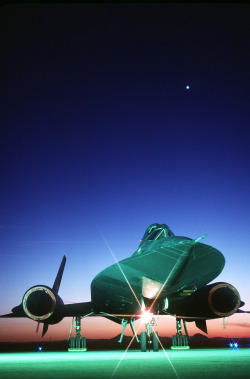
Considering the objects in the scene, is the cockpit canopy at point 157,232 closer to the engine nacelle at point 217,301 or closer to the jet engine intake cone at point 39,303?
the engine nacelle at point 217,301

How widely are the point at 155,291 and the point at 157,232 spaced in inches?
58.3

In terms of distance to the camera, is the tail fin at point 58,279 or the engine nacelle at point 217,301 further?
the tail fin at point 58,279

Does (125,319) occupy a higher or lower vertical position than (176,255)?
lower

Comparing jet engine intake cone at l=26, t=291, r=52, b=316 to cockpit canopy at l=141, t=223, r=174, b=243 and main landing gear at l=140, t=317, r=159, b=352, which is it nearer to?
main landing gear at l=140, t=317, r=159, b=352

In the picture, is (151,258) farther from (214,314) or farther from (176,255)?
(214,314)

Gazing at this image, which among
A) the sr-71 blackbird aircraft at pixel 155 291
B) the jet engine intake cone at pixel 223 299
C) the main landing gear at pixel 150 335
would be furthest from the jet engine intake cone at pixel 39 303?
the jet engine intake cone at pixel 223 299

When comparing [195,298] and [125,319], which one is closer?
[195,298]

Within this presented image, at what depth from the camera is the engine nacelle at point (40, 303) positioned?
10805 millimetres

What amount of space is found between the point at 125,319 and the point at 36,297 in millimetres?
3298

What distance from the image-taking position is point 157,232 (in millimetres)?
8797

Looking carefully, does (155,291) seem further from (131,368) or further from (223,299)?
(131,368)

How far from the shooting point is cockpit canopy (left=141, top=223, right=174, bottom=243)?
8625 millimetres

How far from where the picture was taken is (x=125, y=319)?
12.2 meters

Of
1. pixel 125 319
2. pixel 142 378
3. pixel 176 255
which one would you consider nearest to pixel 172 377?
pixel 142 378
